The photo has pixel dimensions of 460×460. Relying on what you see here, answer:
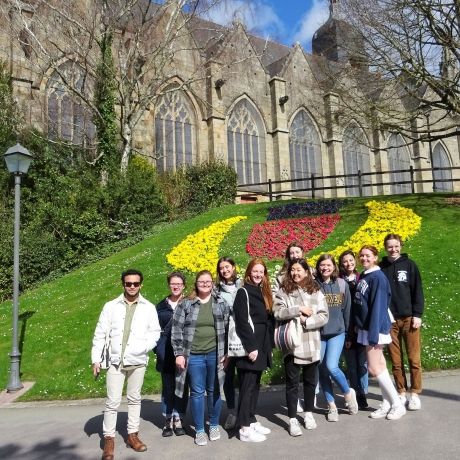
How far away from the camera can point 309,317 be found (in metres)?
4.55

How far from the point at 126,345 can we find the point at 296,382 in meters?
1.80

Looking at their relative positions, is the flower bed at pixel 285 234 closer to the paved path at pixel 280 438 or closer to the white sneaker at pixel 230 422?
the paved path at pixel 280 438

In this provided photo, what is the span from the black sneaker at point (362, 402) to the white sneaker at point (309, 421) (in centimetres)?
82

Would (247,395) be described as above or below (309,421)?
above

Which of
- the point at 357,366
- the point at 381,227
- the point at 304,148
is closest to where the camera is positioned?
the point at 357,366

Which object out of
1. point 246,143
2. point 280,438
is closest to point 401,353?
point 280,438

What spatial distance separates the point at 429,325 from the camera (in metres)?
7.80

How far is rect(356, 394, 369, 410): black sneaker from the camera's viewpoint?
5.14 m

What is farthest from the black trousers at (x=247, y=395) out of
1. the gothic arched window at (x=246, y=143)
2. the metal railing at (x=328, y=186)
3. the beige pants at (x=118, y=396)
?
the gothic arched window at (x=246, y=143)

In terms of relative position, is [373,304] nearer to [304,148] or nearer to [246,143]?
[246,143]

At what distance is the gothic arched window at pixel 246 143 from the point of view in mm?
29125

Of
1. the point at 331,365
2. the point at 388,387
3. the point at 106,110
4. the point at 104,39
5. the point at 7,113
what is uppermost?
the point at 104,39

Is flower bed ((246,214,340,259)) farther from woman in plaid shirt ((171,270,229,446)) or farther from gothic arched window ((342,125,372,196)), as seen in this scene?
gothic arched window ((342,125,372,196))

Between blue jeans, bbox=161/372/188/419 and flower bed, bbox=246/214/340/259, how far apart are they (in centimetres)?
763
